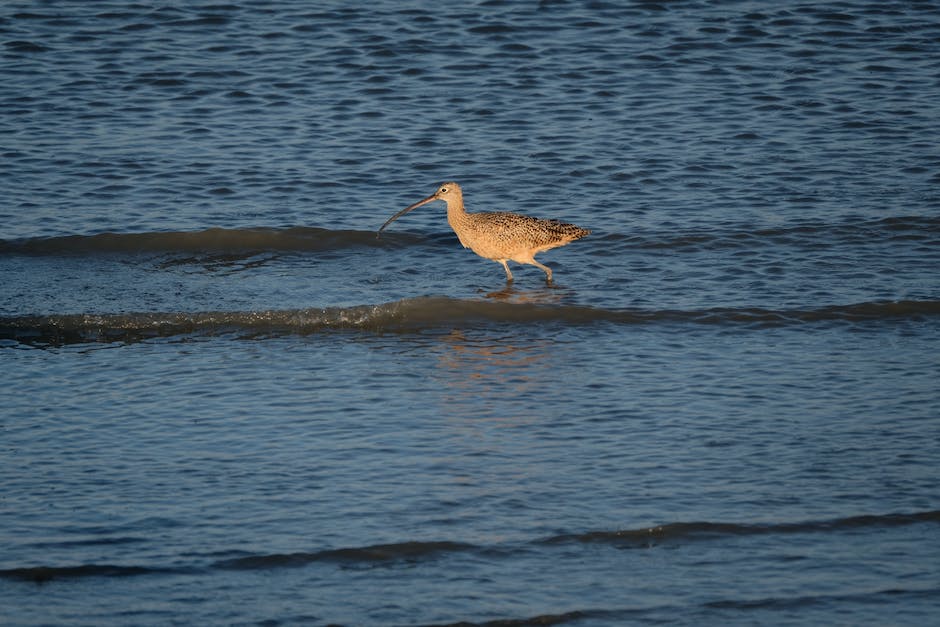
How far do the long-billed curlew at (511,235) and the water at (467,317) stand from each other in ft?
0.99

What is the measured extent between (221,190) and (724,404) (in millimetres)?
6903

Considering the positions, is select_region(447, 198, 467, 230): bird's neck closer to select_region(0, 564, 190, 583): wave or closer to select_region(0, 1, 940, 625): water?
select_region(0, 1, 940, 625): water

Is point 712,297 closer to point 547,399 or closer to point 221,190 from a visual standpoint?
point 547,399

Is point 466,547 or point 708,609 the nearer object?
point 708,609

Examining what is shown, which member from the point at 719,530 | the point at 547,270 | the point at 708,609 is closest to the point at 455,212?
the point at 547,270

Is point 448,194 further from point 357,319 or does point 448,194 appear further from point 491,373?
point 491,373

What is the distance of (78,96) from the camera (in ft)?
51.3

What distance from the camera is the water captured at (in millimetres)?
6309

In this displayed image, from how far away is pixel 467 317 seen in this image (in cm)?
1057

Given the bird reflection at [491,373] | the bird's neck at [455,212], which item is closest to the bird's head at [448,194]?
the bird's neck at [455,212]

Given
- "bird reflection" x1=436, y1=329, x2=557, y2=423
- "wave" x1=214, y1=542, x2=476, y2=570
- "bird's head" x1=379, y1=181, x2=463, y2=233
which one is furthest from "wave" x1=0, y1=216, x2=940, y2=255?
"wave" x1=214, y1=542, x2=476, y2=570

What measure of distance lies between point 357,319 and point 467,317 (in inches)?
35.0

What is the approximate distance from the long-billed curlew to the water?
0.30m

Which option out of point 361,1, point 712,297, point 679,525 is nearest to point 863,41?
point 361,1
